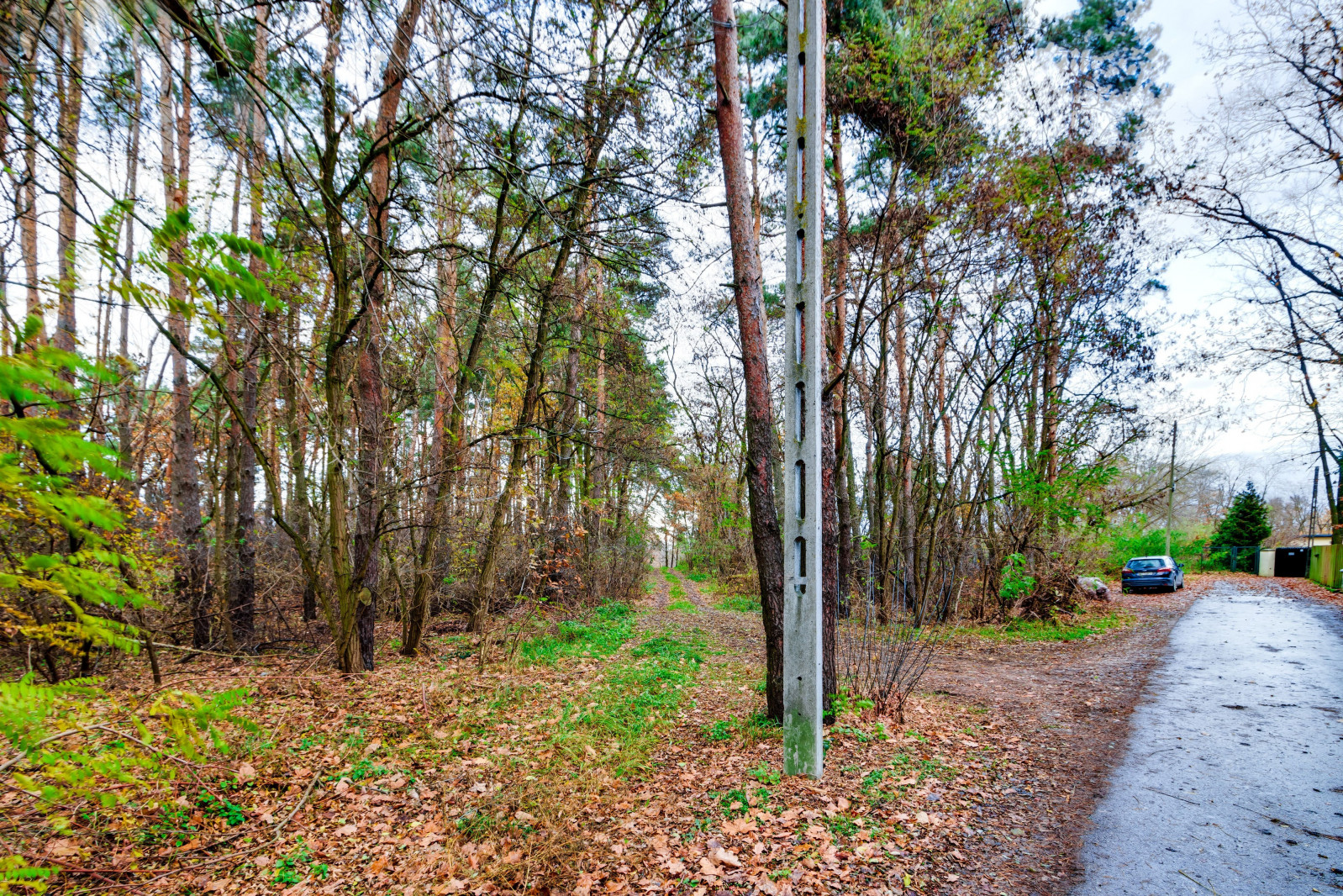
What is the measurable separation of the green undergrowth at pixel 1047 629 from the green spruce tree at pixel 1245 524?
24016 mm

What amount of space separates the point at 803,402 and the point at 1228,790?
3.78 metres

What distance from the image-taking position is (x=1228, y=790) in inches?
139

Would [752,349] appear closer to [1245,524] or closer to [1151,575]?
[1151,575]

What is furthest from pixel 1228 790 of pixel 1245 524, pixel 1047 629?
pixel 1245 524

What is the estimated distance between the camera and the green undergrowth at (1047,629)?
982cm

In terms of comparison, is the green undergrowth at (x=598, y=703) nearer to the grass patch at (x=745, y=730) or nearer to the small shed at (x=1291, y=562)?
the grass patch at (x=745, y=730)

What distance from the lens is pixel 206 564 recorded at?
7375mm

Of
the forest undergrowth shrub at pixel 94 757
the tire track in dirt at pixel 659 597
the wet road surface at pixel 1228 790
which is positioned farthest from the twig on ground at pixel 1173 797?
the tire track in dirt at pixel 659 597

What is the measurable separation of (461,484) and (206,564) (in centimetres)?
350

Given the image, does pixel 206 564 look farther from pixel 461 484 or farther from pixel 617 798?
pixel 617 798

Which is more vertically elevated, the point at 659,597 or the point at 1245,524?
the point at 1245,524

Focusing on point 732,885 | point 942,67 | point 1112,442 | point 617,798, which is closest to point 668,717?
point 617,798

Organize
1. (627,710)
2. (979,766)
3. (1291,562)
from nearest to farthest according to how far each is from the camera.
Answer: (979,766) < (627,710) < (1291,562)

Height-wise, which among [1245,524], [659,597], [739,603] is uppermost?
[1245,524]
